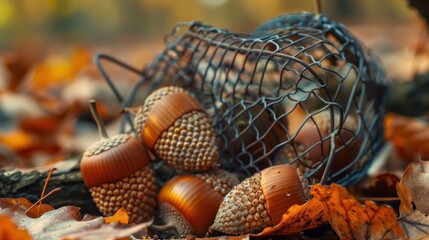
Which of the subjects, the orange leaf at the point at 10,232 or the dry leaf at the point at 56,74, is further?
the dry leaf at the point at 56,74

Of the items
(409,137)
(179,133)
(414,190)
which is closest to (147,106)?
(179,133)

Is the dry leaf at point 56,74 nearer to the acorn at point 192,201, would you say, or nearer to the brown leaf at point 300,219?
the acorn at point 192,201

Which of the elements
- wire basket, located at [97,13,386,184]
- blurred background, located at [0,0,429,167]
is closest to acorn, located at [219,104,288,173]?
wire basket, located at [97,13,386,184]

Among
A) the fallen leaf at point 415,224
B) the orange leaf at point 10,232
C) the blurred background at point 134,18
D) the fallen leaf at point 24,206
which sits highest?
the orange leaf at point 10,232

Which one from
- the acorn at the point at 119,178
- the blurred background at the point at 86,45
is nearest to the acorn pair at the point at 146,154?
the acorn at the point at 119,178

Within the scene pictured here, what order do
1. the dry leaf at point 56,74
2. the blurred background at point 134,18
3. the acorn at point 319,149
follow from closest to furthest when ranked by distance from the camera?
the acorn at point 319,149, the dry leaf at point 56,74, the blurred background at point 134,18

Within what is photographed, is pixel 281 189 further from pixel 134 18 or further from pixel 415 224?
pixel 134 18
